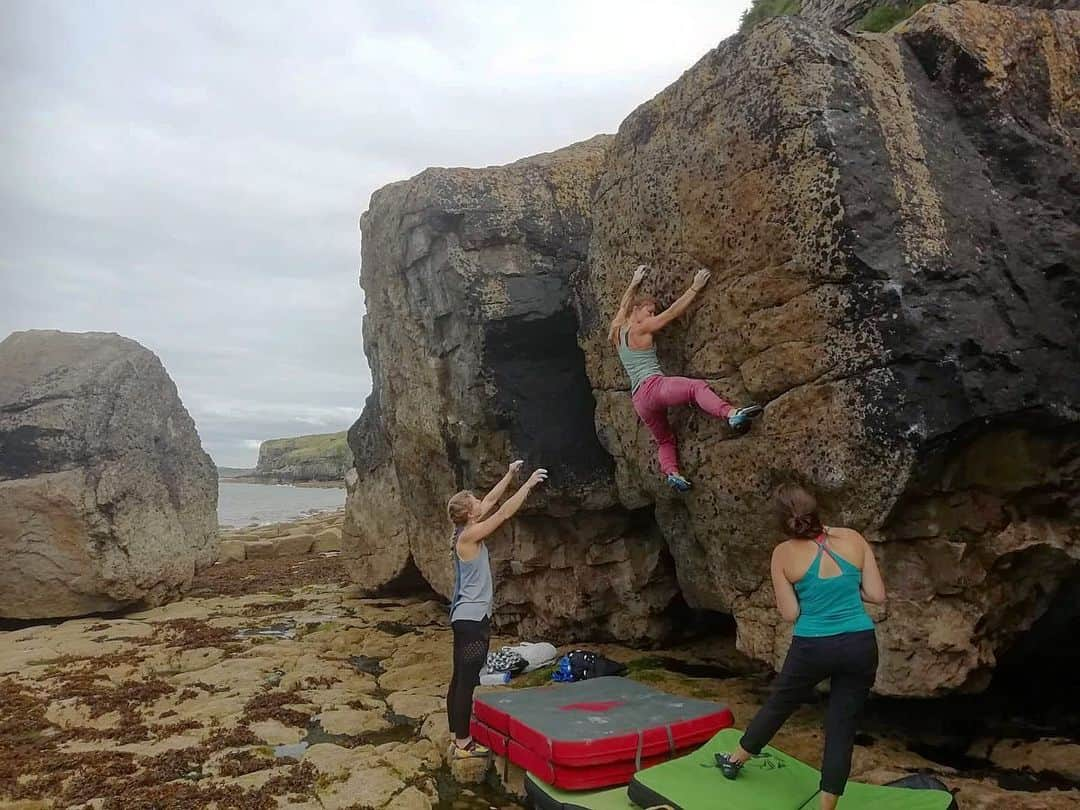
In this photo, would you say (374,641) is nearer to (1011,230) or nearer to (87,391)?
(87,391)

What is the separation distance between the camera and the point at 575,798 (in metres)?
6.27

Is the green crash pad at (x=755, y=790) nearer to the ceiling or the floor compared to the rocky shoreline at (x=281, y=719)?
nearer to the ceiling

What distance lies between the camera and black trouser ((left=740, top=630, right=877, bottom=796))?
5.33 m

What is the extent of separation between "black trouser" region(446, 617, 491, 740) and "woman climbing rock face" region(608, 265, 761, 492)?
2.76 m

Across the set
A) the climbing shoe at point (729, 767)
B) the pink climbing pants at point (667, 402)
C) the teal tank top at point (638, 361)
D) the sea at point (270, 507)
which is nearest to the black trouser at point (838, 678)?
the climbing shoe at point (729, 767)

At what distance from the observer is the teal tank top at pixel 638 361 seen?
28.6 ft

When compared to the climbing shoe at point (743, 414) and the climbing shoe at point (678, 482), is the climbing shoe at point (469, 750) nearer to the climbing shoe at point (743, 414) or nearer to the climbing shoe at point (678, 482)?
the climbing shoe at point (678, 482)

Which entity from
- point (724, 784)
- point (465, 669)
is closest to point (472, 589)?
point (465, 669)

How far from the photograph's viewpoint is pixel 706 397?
7.91 m

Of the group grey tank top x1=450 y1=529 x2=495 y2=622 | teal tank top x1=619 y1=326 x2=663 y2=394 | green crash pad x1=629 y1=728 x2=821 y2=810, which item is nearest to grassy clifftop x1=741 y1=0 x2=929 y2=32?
teal tank top x1=619 y1=326 x2=663 y2=394

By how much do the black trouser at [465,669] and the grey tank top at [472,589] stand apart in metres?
0.09

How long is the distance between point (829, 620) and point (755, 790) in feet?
4.96

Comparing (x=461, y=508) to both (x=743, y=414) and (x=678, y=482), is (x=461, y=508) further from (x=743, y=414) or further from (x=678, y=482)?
(x=743, y=414)

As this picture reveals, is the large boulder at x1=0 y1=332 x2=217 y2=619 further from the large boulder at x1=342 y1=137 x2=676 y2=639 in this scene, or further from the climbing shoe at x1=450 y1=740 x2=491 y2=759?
the climbing shoe at x1=450 y1=740 x2=491 y2=759
